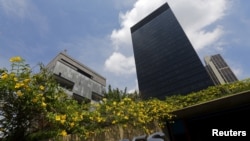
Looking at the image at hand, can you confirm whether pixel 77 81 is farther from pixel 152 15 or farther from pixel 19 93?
pixel 152 15

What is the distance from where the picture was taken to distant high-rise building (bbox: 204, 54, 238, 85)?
423 feet

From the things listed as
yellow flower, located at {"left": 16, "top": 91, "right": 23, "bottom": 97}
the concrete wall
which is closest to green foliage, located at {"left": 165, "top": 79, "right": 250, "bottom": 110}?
yellow flower, located at {"left": 16, "top": 91, "right": 23, "bottom": 97}

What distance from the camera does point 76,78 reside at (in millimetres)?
27469

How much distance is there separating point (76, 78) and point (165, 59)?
266ft

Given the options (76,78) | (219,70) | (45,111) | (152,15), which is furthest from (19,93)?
(219,70)

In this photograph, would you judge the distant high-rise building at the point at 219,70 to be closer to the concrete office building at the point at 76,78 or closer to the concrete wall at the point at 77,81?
the concrete office building at the point at 76,78

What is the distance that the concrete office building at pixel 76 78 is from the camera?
2495 cm

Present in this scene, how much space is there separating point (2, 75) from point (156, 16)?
125 m

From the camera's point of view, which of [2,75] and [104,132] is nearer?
[2,75]

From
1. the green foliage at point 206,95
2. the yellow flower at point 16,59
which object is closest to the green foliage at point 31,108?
the yellow flower at point 16,59

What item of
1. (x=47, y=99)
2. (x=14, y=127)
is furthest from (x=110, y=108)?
(x=14, y=127)

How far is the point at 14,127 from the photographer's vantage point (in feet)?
13.3

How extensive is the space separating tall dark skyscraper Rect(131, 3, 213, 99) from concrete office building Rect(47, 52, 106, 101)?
53231 mm

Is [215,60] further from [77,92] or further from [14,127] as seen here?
[14,127]
